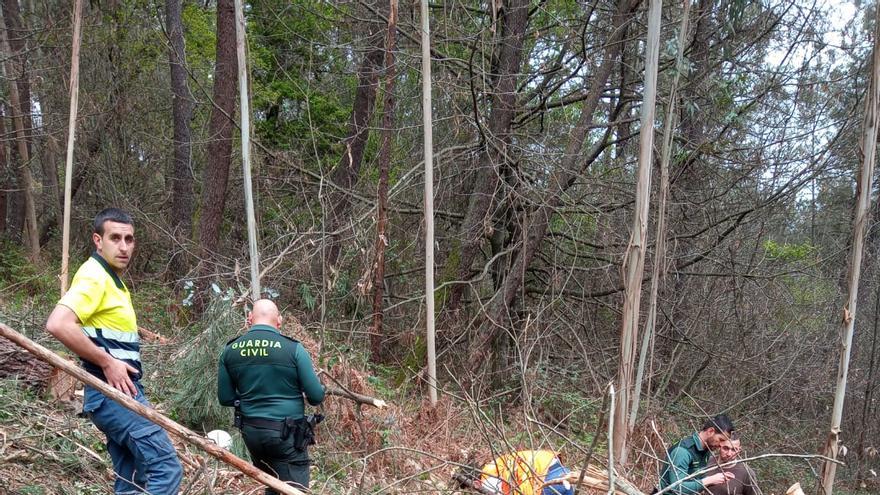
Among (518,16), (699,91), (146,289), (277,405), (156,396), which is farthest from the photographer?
(146,289)

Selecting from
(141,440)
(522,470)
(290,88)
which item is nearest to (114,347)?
(141,440)

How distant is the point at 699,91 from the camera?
27.7 ft

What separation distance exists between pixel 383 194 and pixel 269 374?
12.1ft

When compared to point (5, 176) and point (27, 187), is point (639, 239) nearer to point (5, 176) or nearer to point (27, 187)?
point (27, 187)

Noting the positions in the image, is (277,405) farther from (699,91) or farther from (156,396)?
(699,91)

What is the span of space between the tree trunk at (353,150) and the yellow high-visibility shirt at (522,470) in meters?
2.98

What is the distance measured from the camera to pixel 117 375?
316cm

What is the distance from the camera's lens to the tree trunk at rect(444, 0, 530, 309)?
888cm

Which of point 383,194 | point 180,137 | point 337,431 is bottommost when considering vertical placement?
point 337,431

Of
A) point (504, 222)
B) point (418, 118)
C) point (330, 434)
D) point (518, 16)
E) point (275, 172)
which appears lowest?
point (330, 434)

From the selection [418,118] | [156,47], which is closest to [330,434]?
[418,118]

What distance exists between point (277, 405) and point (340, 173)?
7344 mm

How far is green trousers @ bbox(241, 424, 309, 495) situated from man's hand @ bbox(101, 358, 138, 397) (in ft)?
3.11

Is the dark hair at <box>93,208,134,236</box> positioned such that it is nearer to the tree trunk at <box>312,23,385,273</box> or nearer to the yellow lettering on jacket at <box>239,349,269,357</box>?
the yellow lettering on jacket at <box>239,349,269,357</box>
